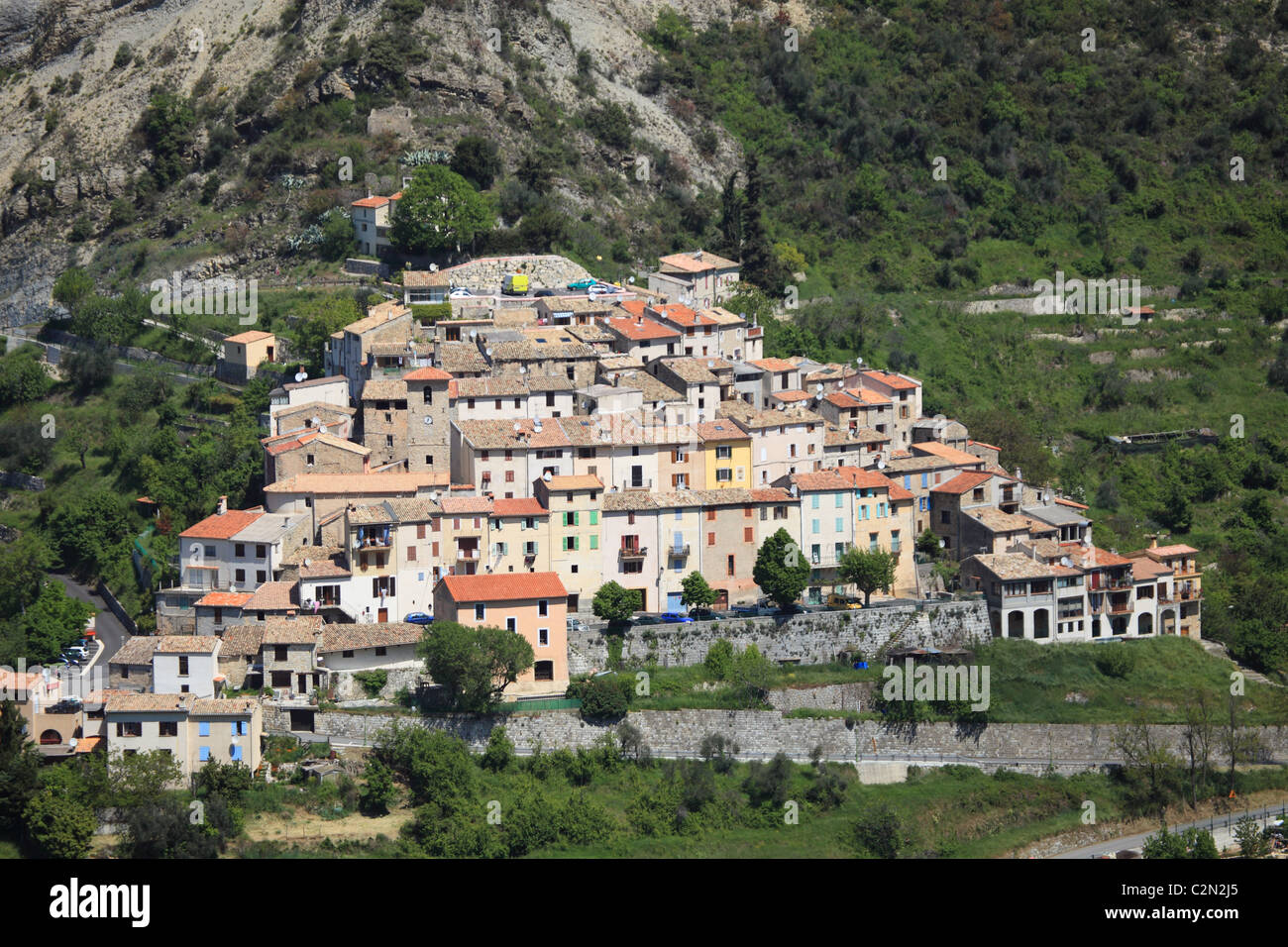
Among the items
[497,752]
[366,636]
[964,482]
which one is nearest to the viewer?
[497,752]

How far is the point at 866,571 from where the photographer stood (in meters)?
60.9

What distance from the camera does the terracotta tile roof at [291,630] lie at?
54719mm

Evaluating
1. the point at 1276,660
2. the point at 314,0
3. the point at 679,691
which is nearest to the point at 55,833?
the point at 679,691

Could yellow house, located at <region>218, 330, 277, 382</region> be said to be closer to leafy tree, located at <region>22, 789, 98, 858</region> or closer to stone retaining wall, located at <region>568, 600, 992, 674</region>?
stone retaining wall, located at <region>568, 600, 992, 674</region>

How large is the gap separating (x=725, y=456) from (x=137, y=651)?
21206mm

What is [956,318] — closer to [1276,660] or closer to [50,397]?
[1276,660]

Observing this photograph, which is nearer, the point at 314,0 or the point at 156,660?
the point at 156,660

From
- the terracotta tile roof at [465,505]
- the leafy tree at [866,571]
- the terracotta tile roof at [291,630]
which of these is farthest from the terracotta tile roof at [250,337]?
the leafy tree at [866,571]

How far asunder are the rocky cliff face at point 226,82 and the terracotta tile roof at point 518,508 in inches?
1179

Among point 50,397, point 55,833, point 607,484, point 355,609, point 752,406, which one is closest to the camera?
point 55,833

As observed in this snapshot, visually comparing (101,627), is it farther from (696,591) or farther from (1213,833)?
(1213,833)

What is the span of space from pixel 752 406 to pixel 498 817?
854 inches

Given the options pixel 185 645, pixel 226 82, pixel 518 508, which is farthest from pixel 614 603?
pixel 226 82

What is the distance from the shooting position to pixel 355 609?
57438 mm
